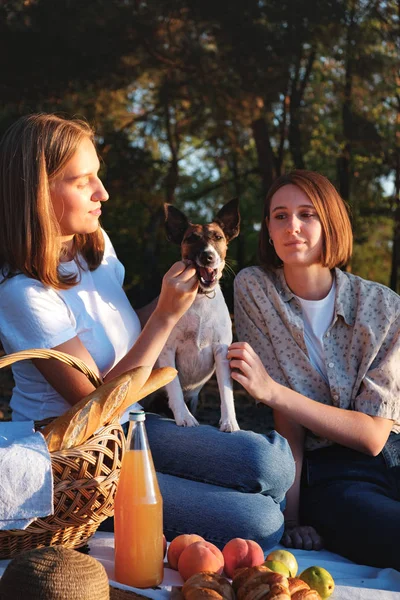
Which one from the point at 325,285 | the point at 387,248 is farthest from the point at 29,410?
the point at 387,248

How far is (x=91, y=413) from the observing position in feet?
6.49

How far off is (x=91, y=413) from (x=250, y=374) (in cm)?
88

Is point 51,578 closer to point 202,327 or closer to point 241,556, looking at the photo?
point 241,556

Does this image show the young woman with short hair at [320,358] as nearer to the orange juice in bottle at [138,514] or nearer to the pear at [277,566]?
the pear at [277,566]

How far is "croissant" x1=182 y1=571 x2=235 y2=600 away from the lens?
1752 millimetres

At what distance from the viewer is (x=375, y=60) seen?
7012mm

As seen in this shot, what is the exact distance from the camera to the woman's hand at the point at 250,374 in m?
2.70

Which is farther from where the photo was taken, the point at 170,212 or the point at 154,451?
the point at 170,212

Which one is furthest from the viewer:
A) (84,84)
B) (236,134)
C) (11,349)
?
(236,134)

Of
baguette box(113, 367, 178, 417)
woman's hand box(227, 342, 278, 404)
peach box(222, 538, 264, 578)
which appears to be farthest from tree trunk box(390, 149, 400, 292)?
peach box(222, 538, 264, 578)

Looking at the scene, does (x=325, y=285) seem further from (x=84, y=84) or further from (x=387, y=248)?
(x=387, y=248)

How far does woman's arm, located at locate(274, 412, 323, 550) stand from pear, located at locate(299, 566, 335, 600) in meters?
0.64

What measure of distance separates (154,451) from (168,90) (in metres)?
5.28

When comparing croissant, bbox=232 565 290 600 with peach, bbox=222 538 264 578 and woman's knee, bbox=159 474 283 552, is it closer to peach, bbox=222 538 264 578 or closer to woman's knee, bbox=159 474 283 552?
peach, bbox=222 538 264 578
